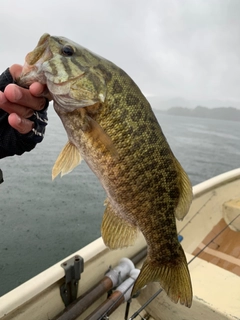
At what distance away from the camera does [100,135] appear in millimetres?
1499

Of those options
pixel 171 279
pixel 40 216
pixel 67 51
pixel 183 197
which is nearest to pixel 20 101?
pixel 67 51

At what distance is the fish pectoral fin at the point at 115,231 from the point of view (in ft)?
5.83

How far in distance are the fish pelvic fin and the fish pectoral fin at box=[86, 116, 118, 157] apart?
32.0 inches

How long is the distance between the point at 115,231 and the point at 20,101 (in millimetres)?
975

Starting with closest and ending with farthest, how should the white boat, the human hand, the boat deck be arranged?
the human hand → the white boat → the boat deck

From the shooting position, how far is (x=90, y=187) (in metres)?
10.0

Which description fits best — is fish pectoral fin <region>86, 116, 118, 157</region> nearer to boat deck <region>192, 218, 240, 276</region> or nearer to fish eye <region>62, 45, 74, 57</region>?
fish eye <region>62, 45, 74, 57</region>

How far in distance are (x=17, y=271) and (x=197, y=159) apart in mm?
16885

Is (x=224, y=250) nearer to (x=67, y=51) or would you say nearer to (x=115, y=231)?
(x=115, y=231)

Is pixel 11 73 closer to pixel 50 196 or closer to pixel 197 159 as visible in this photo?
pixel 50 196

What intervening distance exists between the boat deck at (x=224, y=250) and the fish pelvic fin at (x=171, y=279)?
254 cm

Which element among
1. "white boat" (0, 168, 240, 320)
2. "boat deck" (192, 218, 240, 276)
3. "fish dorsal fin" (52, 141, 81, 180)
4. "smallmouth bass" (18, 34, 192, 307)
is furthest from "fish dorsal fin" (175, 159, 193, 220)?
"boat deck" (192, 218, 240, 276)

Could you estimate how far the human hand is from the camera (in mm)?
1355

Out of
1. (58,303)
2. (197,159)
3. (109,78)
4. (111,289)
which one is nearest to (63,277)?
(58,303)
